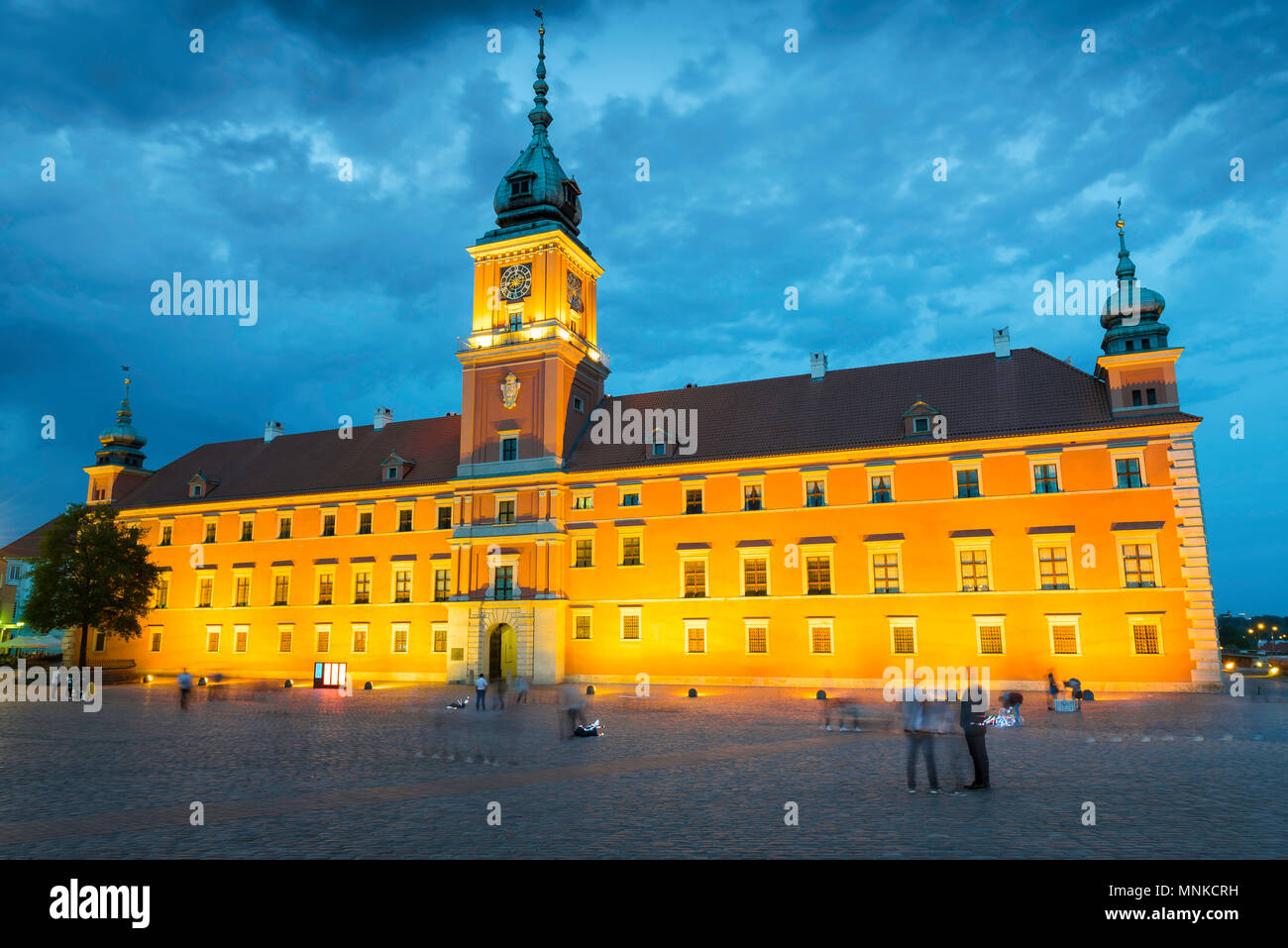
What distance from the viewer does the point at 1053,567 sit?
119ft

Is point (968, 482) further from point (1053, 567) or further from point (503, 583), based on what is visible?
point (503, 583)

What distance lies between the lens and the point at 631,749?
17750mm

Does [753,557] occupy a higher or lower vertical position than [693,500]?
lower

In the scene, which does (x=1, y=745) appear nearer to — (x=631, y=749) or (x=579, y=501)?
(x=631, y=749)

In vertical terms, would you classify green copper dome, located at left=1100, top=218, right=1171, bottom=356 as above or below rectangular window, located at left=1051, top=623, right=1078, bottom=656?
above

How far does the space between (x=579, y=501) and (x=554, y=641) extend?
7.56 meters

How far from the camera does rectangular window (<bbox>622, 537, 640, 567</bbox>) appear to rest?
141ft

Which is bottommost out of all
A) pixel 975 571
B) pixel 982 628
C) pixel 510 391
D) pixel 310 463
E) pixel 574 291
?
pixel 982 628

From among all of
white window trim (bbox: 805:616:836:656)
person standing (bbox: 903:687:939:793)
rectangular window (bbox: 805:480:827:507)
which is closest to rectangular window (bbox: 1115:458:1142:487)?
rectangular window (bbox: 805:480:827:507)

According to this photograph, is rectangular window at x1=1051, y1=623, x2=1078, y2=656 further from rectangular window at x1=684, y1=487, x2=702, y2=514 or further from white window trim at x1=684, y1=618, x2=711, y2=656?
rectangular window at x1=684, y1=487, x2=702, y2=514

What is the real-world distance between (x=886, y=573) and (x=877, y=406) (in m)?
8.64

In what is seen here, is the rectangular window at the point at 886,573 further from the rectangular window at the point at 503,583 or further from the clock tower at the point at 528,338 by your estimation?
the rectangular window at the point at 503,583

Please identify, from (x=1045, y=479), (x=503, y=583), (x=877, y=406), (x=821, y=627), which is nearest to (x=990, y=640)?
(x=821, y=627)

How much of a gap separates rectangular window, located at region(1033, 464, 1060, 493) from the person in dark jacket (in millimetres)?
27459
